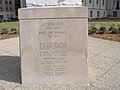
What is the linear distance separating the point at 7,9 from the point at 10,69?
256 ft

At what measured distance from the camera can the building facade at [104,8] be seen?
149 feet

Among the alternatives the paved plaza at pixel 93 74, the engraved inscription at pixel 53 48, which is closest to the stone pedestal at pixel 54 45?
the engraved inscription at pixel 53 48

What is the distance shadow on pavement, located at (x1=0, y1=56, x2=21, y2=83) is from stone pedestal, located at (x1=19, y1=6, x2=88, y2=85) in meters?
0.52

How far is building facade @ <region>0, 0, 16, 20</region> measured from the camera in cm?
7444

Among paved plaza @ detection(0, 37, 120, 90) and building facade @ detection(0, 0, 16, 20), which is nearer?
paved plaza @ detection(0, 37, 120, 90)

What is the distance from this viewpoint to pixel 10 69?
535cm

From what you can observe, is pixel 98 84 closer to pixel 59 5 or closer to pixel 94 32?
pixel 59 5

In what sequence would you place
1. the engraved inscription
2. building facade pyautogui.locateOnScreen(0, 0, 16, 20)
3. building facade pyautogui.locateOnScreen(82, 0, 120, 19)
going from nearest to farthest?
the engraved inscription
building facade pyautogui.locateOnScreen(82, 0, 120, 19)
building facade pyautogui.locateOnScreen(0, 0, 16, 20)

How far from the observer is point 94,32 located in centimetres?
1354

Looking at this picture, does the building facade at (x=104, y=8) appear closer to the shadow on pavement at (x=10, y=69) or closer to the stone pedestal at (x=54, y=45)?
the shadow on pavement at (x=10, y=69)

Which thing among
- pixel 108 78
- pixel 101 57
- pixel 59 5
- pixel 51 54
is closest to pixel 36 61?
pixel 51 54

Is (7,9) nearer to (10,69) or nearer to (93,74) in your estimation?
(10,69)

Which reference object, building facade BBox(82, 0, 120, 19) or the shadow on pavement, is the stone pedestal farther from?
building facade BBox(82, 0, 120, 19)

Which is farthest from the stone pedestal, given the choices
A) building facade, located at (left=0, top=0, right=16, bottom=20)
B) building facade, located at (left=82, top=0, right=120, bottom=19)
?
building facade, located at (left=0, top=0, right=16, bottom=20)
